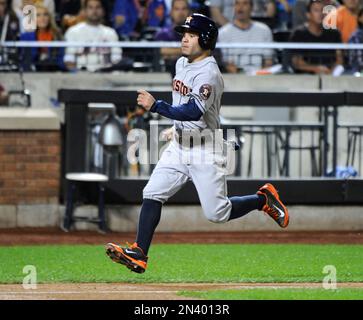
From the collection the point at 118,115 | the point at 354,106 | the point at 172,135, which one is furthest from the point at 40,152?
the point at 172,135

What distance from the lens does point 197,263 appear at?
35.5 feet

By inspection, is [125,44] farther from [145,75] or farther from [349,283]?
[349,283]

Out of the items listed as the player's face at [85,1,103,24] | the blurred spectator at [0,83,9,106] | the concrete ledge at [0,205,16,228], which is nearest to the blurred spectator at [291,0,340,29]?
the player's face at [85,1,103,24]

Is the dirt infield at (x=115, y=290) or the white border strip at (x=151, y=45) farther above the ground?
the white border strip at (x=151, y=45)

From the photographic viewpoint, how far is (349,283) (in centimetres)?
930

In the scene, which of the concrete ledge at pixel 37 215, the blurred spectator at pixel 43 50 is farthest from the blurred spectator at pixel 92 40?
the concrete ledge at pixel 37 215

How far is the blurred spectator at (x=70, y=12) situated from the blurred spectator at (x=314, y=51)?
10.3 feet

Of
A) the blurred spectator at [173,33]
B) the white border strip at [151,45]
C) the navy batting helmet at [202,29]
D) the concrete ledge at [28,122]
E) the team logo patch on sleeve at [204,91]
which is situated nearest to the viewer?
the team logo patch on sleeve at [204,91]

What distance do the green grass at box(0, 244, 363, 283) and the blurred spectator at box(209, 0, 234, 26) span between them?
17.9ft

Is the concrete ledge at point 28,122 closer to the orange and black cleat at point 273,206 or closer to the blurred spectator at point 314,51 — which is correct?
the blurred spectator at point 314,51

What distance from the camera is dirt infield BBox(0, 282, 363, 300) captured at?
825 centimetres

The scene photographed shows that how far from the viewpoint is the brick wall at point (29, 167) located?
548 inches

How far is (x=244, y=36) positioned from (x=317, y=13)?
108cm

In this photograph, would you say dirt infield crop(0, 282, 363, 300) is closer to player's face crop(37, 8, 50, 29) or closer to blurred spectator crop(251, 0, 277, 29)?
player's face crop(37, 8, 50, 29)
